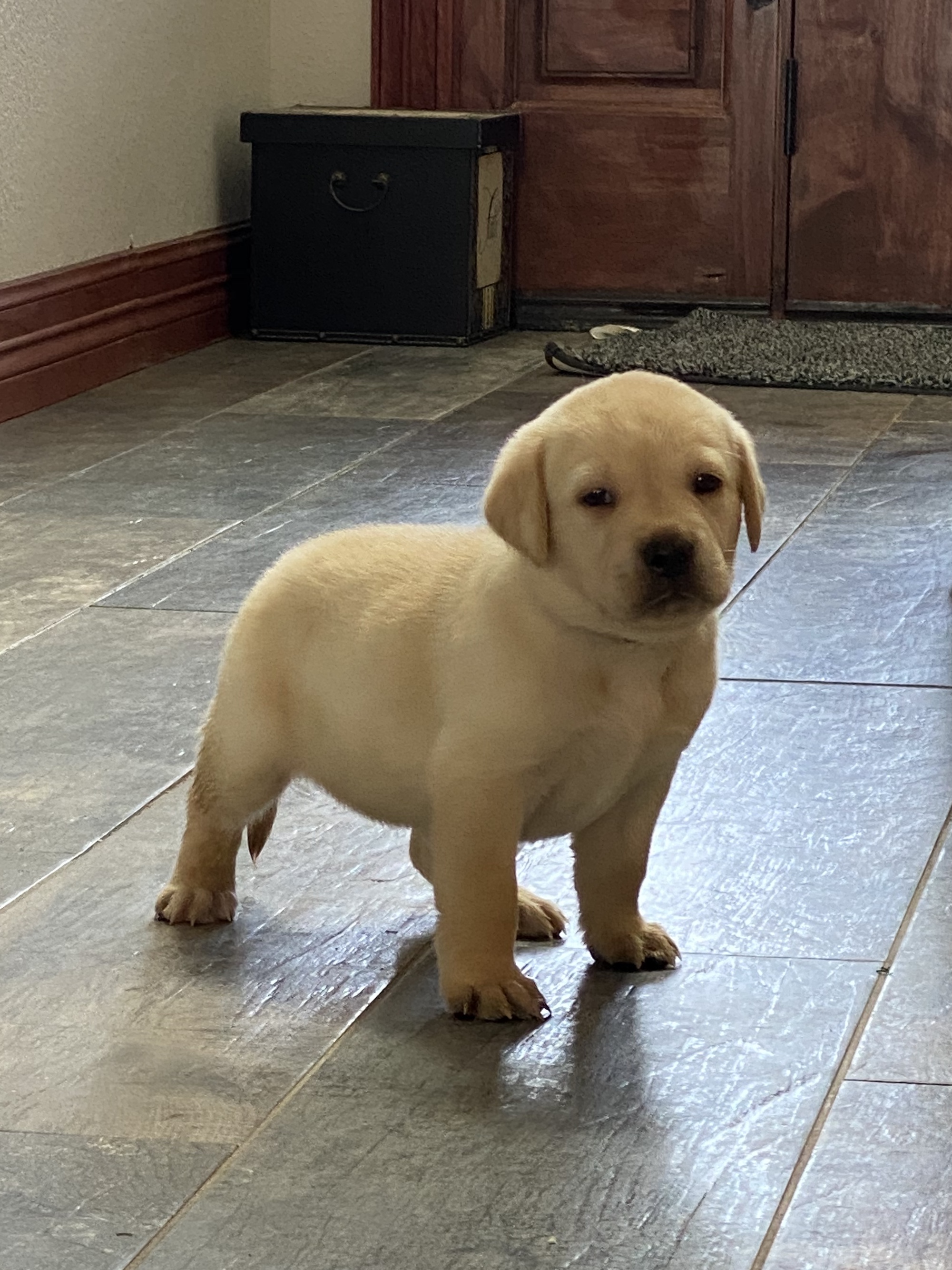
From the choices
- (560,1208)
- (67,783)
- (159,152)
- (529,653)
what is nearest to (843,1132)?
(560,1208)

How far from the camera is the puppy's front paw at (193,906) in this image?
165 centimetres

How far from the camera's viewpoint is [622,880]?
155 centimetres

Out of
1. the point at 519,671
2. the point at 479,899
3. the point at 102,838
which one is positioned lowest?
the point at 102,838

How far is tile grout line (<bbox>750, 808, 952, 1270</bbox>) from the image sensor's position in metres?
1.17

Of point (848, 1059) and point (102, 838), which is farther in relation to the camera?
point (102, 838)

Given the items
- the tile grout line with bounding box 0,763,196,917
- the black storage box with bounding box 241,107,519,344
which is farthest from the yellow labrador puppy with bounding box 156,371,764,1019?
the black storage box with bounding box 241,107,519,344

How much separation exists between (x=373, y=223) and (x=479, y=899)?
141 inches

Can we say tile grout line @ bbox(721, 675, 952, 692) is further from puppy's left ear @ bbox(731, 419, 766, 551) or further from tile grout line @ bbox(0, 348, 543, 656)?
puppy's left ear @ bbox(731, 419, 766, 551)

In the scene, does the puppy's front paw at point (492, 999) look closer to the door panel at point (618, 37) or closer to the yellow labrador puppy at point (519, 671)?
the yellow labrador puppy at point (519, 671)

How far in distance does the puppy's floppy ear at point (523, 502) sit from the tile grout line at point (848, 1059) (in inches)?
15.6

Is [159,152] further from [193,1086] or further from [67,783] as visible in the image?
[193,1086]

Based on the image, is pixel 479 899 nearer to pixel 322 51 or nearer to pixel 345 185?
pixel 345 185

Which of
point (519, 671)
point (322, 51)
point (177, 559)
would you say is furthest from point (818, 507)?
point (322, 51)

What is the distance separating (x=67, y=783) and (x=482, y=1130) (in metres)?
0.81
